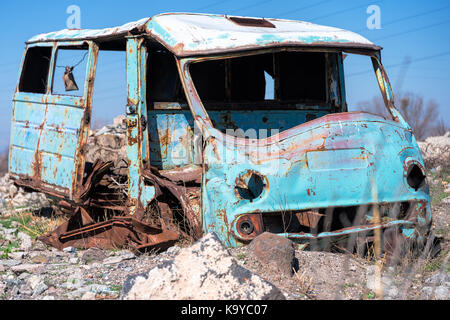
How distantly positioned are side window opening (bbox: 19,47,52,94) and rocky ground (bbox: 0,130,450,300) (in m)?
2.58

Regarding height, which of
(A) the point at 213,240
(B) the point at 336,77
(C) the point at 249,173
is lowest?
(A) the point at 213,240

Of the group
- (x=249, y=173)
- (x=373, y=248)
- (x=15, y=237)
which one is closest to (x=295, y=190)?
(x=249, y=173)

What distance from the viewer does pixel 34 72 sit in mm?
7484

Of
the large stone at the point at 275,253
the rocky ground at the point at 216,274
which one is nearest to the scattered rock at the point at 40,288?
the rocky ground at the point at 216,274

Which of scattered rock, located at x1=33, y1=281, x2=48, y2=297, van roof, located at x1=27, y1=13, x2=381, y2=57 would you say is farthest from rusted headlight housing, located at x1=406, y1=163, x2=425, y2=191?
scattered rock, located at x1=33, y1=281, x2=48, y2=297

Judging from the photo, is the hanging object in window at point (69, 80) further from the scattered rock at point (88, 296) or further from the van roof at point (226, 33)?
the scattered rock at point (88, 296)

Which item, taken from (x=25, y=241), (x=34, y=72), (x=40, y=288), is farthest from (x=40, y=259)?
(x=34, y=72)

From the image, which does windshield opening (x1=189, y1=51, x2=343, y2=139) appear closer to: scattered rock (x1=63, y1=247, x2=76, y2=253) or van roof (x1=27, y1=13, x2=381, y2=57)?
van roof (x1=27, y1=13, x2=381, y2=57)

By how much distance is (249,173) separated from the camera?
4.38m

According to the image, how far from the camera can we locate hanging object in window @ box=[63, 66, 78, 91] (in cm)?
648

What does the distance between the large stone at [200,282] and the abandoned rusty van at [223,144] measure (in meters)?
0.80
